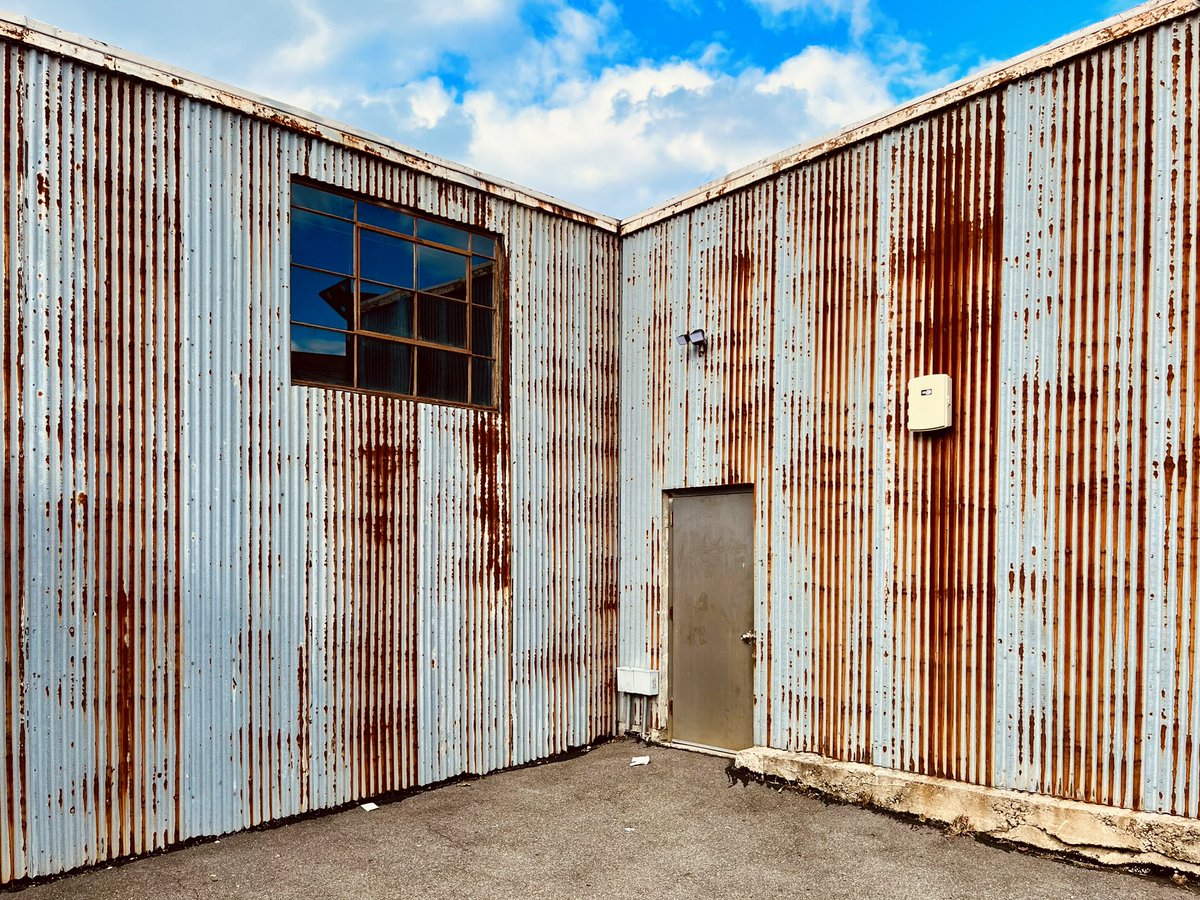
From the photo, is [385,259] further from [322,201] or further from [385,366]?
[385,366]

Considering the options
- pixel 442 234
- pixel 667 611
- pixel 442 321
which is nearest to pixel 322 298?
pixel 442 321

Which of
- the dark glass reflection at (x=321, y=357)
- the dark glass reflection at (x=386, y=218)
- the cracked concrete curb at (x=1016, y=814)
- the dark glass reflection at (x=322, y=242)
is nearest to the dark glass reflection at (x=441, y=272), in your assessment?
the dark glass reflection at (x=386, y=218)

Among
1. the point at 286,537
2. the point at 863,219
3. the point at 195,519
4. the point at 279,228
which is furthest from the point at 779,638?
the point at 279,228

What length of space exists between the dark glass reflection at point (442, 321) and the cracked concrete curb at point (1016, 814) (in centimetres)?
471

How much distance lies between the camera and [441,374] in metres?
7.99

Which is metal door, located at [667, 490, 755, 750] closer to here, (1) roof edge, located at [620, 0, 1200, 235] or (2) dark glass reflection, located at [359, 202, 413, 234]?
(1) roof edge, located at [620, 0, 1200, 235]

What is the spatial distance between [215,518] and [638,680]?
4520mm

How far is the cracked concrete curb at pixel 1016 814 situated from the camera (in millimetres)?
5520

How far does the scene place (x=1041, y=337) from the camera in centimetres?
638

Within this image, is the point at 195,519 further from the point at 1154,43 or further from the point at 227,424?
the point at 1154,43

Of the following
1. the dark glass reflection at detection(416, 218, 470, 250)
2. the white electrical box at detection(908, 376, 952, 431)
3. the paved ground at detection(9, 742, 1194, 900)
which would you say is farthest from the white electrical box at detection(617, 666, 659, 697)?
the dark glass reflection at detection(416, 218, 470, 250)

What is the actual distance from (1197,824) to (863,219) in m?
4.99

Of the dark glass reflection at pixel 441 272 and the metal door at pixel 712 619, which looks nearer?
the dark glass reflection at pixel 441 272

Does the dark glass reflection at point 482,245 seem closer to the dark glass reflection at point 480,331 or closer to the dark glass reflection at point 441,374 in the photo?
the dark glass reflection at point 480,331
